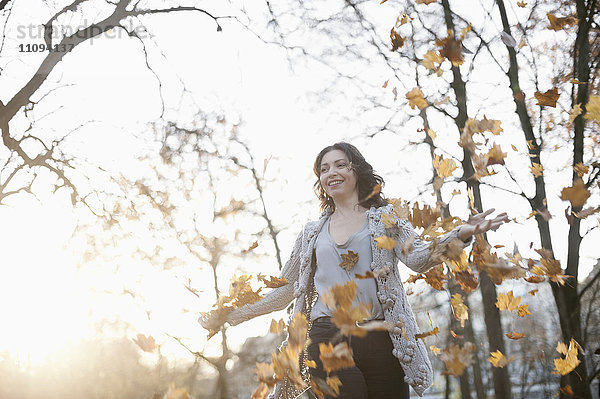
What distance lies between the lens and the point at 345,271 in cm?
293

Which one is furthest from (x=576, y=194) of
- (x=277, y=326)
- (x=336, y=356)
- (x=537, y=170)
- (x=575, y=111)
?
(x=537, y=170)

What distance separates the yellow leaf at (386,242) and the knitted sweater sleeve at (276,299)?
0.64m

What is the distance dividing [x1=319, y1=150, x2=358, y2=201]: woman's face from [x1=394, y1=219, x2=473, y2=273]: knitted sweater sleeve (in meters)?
0.43

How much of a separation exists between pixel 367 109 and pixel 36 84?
6031mm

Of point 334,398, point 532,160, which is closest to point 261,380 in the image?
point 334,398

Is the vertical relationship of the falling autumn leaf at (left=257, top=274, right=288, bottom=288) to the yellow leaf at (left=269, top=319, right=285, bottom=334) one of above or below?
above

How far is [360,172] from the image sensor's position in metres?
3.31

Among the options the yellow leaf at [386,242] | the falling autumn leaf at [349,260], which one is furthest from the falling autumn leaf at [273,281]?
the yellow leaf at [386,242]

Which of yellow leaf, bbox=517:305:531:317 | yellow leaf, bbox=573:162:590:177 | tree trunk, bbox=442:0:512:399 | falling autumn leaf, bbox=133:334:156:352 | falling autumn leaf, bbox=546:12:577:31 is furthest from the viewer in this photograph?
tree trunk, bbox=442:0:512:399

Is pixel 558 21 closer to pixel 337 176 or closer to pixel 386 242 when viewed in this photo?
pixel 337 176

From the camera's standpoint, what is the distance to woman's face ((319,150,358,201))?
10.5 ft

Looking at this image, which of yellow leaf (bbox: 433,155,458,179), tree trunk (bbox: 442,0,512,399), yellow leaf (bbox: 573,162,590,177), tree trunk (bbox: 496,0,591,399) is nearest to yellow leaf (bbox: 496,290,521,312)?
tree trunk (bbox: 496,0,591,399)

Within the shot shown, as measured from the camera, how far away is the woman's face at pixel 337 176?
3.19 m

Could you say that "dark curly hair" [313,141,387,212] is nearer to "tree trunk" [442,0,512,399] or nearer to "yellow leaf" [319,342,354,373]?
"yellow leaf" [319,342,354,373]
